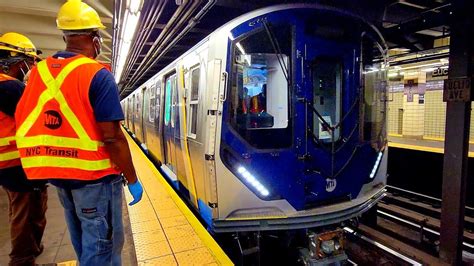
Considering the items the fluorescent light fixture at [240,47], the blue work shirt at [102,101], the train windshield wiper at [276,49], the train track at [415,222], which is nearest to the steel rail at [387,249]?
the train track at [415,222]

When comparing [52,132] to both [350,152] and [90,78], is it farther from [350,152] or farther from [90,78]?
[350,152]

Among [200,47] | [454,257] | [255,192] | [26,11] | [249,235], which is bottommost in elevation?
[454,257]

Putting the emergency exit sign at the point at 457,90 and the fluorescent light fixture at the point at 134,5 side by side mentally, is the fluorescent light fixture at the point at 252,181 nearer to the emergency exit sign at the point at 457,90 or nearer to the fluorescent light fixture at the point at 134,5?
the emergency exit sign at the point at 457,90

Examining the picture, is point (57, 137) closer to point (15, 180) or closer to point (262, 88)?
point (15, 180)

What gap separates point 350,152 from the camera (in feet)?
11.8

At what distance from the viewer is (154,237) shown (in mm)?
3023

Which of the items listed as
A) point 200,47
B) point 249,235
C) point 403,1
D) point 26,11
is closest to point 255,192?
point 249,235

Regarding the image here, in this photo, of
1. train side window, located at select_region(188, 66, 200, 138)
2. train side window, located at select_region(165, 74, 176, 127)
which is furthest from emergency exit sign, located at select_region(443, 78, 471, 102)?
train side window, located at select_region(165, 74, 176, 127)

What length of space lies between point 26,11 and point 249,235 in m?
6.60

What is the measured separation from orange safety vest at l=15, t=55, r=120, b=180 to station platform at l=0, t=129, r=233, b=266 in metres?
1.29

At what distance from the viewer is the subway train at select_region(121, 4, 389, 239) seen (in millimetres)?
2973

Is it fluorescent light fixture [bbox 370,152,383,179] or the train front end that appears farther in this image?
fluorescent light fixture [bbox 370,152,383,179]

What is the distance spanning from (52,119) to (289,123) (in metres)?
2.26

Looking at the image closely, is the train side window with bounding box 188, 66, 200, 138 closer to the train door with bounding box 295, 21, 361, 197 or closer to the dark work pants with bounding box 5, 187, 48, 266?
the train door with bounding box 295, 21, 361, 197
